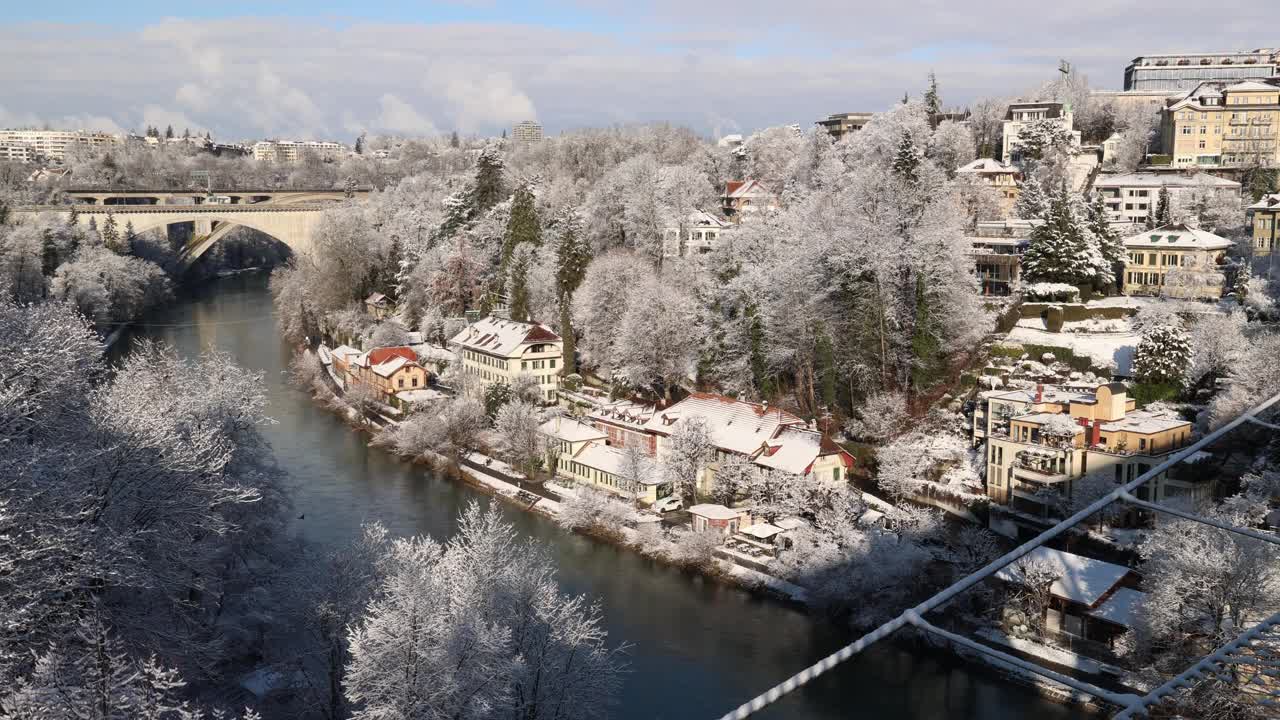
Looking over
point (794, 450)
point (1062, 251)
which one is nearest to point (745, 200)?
point (1062, 251)

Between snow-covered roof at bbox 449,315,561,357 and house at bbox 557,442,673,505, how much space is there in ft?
10.4

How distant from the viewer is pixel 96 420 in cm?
612

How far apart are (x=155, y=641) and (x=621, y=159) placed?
77.0ft

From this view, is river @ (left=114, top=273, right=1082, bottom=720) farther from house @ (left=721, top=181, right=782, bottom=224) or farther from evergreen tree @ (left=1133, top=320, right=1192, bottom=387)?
house @ (left=721, top=181, right=782, bottom=224)

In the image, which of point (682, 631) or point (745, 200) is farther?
point (745, 200)

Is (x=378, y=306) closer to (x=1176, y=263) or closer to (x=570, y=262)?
(x=570, y=262)

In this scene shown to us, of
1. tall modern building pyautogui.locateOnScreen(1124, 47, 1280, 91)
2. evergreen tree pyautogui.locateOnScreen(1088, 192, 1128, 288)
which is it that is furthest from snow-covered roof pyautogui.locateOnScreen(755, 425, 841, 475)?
tall modern building pyautogui.locateOnScreen(1124, 47, 1280, 91)

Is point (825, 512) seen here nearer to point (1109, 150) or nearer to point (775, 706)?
point (775, 706)

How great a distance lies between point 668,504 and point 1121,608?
4.83 metres

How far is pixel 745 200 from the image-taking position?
21.4 meters

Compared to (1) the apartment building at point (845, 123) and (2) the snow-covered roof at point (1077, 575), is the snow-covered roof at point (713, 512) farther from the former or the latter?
(1) the apartment building at point (845, 123)

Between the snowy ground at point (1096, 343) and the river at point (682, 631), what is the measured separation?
547cm

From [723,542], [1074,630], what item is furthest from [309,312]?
[1074,630]

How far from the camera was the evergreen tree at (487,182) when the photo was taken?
22.3 meters
